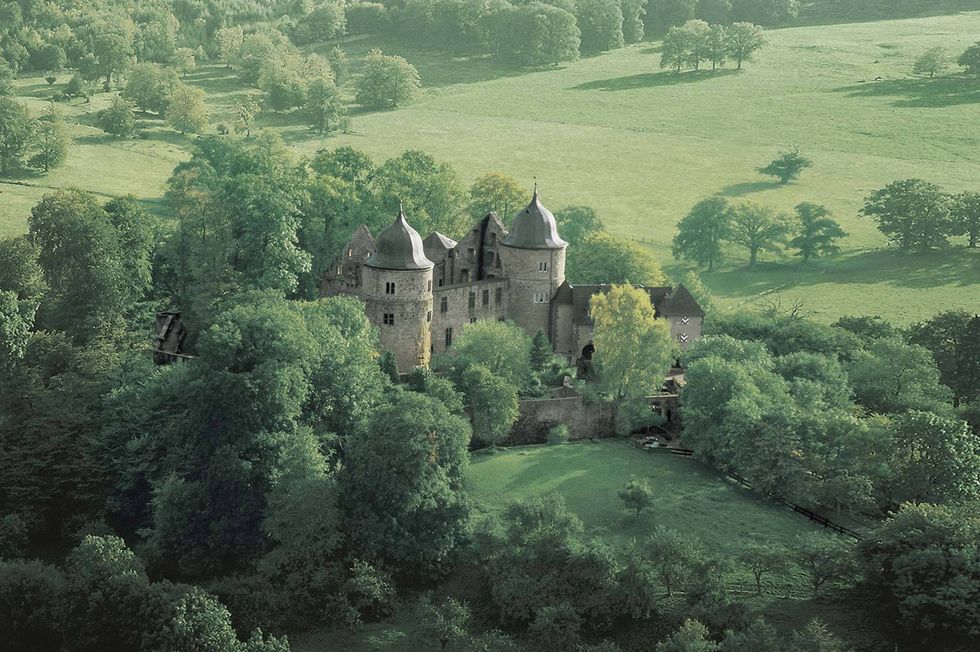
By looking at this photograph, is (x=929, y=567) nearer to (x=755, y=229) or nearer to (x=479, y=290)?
(x=479, y=290)

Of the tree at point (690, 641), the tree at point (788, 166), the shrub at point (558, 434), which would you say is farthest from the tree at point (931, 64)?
the tree at point (690, 641)

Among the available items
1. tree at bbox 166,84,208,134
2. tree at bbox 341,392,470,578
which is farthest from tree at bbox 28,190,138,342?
tree at bbox 166,84,208,134

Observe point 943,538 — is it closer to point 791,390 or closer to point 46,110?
point 791,390

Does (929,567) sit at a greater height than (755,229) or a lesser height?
lesser

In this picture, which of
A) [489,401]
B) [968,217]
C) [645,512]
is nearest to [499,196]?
[489,401]

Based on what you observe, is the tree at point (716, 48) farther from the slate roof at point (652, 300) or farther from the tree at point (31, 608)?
the tree at point (31, 608)

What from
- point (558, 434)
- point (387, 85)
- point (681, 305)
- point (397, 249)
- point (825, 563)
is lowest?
point (825, 563)
